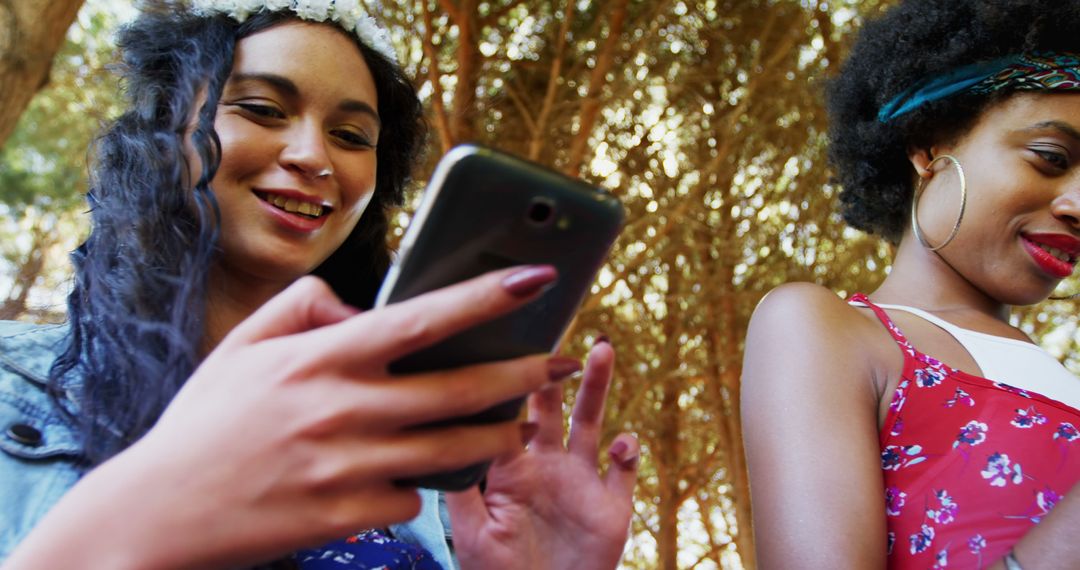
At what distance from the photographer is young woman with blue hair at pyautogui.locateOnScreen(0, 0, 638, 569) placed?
415mm

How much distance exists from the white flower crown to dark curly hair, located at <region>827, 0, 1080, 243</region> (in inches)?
31.8

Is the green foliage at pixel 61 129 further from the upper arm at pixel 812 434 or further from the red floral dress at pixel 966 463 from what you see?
the red floral dress at pixel 966 463

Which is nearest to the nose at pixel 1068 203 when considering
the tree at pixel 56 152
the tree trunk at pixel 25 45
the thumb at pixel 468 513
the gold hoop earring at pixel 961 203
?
the gold hoop earring at pixel 961 203

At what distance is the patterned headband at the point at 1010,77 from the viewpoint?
1169mm

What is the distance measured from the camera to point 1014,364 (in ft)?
3.74

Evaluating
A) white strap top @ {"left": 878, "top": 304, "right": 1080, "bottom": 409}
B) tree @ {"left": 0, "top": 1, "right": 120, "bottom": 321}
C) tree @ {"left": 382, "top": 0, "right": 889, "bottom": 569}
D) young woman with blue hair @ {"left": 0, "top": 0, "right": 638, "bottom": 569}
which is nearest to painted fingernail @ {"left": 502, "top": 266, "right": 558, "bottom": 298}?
young woman with blue hair @ {"left": 0, "top": 0, "right": 638, "bottom": 569}

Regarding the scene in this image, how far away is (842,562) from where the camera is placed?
87 cm

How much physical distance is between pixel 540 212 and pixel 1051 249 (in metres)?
0.94

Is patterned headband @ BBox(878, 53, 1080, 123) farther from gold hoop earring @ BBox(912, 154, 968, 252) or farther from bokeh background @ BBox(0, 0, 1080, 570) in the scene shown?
bokeh background @ BBox(0, 0, 1080, 570)

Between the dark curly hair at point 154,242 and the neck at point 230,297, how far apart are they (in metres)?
0.05

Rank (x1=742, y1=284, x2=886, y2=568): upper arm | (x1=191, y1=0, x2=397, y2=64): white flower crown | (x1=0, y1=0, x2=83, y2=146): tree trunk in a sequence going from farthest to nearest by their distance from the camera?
(x1=0, y1=0, x2=83, y2=146): tree trunk < (x1=191, y1=0, x2=397, y2=64): white flower crown < (x1=742, y1=284, x2=886, y2=568): upper arm

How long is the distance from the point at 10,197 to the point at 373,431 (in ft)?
21.7

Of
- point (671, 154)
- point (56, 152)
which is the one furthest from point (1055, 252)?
point (56, 152)

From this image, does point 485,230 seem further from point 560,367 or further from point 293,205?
point 293,205
